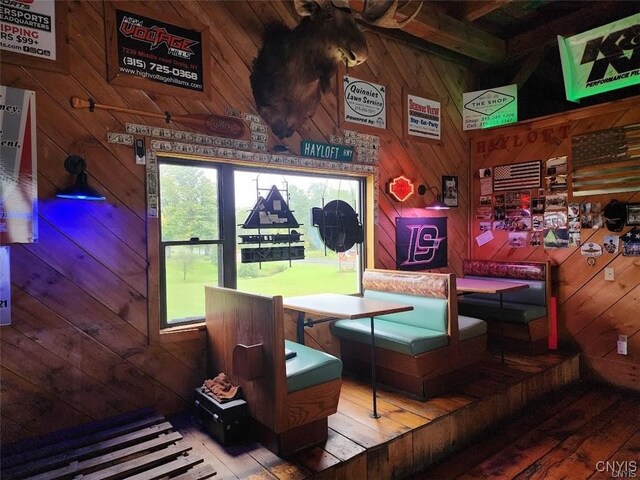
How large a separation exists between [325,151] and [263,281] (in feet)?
4.54

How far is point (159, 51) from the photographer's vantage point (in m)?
3.03

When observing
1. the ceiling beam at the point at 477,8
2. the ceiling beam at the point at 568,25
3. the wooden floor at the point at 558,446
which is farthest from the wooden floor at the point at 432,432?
the ceiling beam at the point at 568,25

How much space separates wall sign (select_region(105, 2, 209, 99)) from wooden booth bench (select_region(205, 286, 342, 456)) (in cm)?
168

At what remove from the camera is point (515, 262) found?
184 inches

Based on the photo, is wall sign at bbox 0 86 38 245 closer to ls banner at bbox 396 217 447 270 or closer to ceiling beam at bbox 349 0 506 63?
ceiling beam at bbox 349 0 506 63

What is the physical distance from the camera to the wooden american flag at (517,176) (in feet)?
15.2

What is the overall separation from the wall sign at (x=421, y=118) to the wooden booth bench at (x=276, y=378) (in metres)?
3.00

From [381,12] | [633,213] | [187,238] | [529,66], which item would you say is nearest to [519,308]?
[633,213]

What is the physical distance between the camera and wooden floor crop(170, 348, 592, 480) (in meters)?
2.40

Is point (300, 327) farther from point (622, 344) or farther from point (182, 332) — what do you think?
point (622, 344)

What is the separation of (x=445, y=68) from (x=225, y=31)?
2982 millimetres

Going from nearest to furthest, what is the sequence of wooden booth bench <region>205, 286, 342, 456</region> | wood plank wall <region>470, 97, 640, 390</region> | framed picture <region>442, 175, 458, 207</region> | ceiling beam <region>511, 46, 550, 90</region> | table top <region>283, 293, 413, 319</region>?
wooden booth bench <region>205, 286, 342, 456</region> → table top <region>283, 293, 413, 319</region> → wood plank wall <region>470, 97, 640, 390</region> → ceiling beam <region>511, 46, 550, 90</region> → framed picture <region>442, 175, 458, 207</region>

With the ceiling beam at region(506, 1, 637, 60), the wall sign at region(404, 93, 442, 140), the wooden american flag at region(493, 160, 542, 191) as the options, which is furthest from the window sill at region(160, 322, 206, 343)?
the ceiling beam at region(506, 1, 637, 60)

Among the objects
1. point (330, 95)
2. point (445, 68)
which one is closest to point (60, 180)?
point (330, 95)
